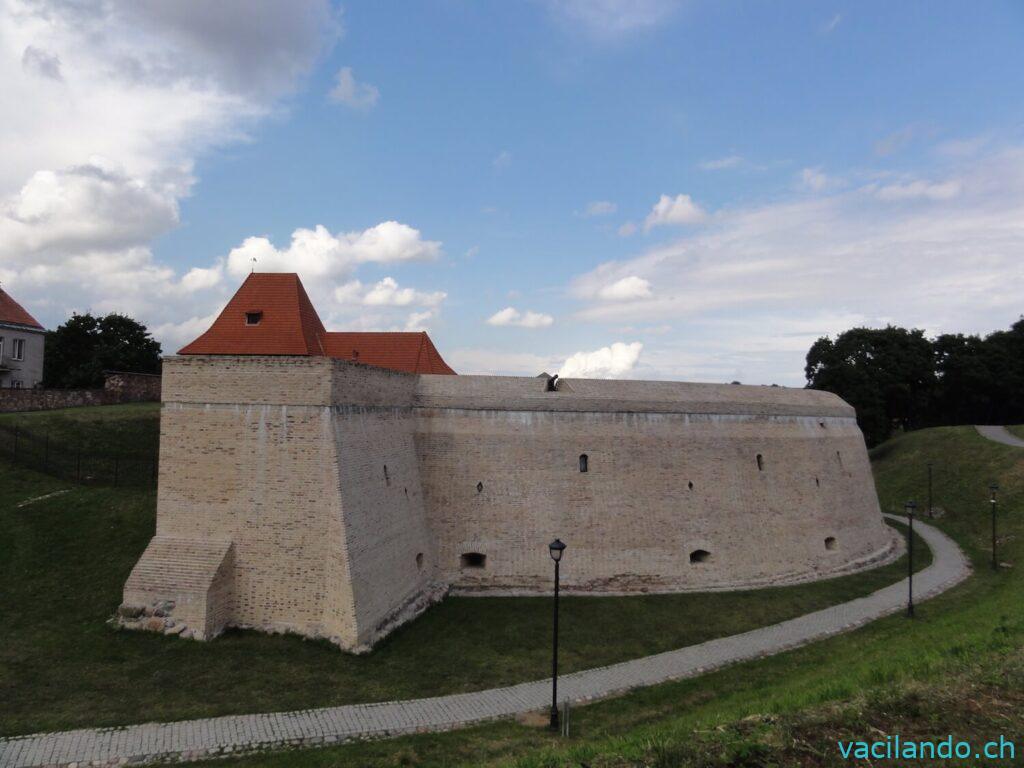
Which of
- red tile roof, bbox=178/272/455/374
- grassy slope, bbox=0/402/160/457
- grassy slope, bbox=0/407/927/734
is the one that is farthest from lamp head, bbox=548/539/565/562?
grassy slope, bbox=0/402/160/457

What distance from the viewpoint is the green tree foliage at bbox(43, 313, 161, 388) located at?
43031 millimetres

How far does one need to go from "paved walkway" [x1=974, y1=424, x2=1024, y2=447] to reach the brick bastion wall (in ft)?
53.1

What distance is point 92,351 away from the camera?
44.2 meters

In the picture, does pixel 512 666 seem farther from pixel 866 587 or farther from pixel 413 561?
pixel 866 587

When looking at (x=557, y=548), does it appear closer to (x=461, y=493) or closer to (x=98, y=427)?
(x=461, y=493)

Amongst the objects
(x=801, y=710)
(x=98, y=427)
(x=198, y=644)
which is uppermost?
(x=98, y=427)

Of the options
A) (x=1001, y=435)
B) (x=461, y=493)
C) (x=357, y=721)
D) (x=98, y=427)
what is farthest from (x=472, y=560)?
(x=1001, y=435)

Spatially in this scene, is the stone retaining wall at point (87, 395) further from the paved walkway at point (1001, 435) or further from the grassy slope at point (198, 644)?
the paved walkway at point (1001, 435)

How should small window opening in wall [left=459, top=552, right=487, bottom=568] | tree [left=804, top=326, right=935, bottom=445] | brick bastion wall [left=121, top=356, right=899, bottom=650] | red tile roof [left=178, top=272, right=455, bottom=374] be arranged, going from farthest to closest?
1. tree [left=804, top=326, right=935, bottom=445]
2. red tile roof [left=178, top=272, right=455, bottom=374]
3. small window opening in wall [left=459, top=552, right=487, bottom=568]
4. brick bastion wall [left=121, top=356, right=899, bottom=650]

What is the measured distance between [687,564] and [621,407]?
517 centimetres

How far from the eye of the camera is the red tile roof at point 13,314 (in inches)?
1262

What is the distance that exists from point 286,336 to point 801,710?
59.2ft

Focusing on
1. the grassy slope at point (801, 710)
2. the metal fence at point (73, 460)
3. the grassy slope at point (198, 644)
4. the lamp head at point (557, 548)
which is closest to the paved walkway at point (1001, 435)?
the grassy slope at point (801, 710)

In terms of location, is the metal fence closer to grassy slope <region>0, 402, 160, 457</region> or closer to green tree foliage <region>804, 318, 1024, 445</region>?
grassy slope <region>0, 402, 160, 457</region>
